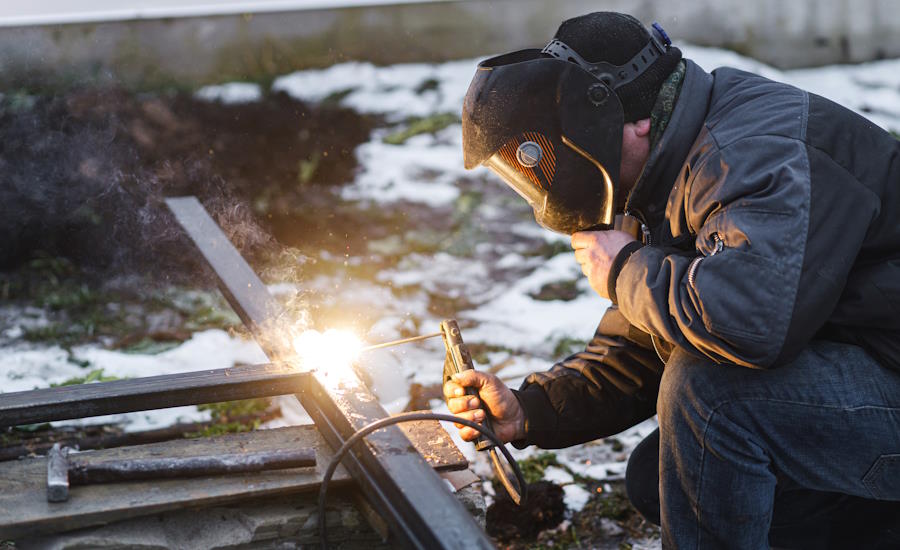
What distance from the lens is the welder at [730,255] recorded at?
7.30 feet

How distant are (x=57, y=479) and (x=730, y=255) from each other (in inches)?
69.8

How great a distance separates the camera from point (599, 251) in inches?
104

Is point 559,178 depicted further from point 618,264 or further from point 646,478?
point 646,478

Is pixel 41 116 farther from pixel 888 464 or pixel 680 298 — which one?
pixel 888 464

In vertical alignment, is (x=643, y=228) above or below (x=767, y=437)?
above

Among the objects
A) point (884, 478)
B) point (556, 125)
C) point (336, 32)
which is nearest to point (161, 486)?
point (556, 125)

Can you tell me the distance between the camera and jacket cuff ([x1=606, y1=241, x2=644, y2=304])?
100 inches

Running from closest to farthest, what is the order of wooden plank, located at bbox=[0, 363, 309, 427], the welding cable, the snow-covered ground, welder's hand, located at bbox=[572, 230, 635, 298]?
the welding cable → welder's hand, located at bbox=[572, 230, 635, 298] → wooden plank, located at bbox=[0, 363, 309, 427] → the snow-covered ground

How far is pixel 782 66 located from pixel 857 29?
74cm

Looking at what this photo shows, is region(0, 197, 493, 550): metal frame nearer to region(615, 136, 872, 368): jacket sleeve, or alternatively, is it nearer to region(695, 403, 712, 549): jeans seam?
region(695, 403, 712, 549): jeans seam

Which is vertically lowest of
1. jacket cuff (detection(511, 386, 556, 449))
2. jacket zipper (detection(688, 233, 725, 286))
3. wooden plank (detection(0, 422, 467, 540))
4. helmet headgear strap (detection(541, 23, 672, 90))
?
jacket cuff (detection(511, 386, 556, 449))

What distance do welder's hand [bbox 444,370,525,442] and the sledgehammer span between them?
44 cm

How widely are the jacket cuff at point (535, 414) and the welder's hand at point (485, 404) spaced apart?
18 millimetres

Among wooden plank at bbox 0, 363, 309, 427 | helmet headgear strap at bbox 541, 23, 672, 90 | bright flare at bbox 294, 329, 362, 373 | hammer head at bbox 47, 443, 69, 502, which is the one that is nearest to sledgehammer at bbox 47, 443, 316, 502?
hammer head at bbox 47, 443, 69, 502
